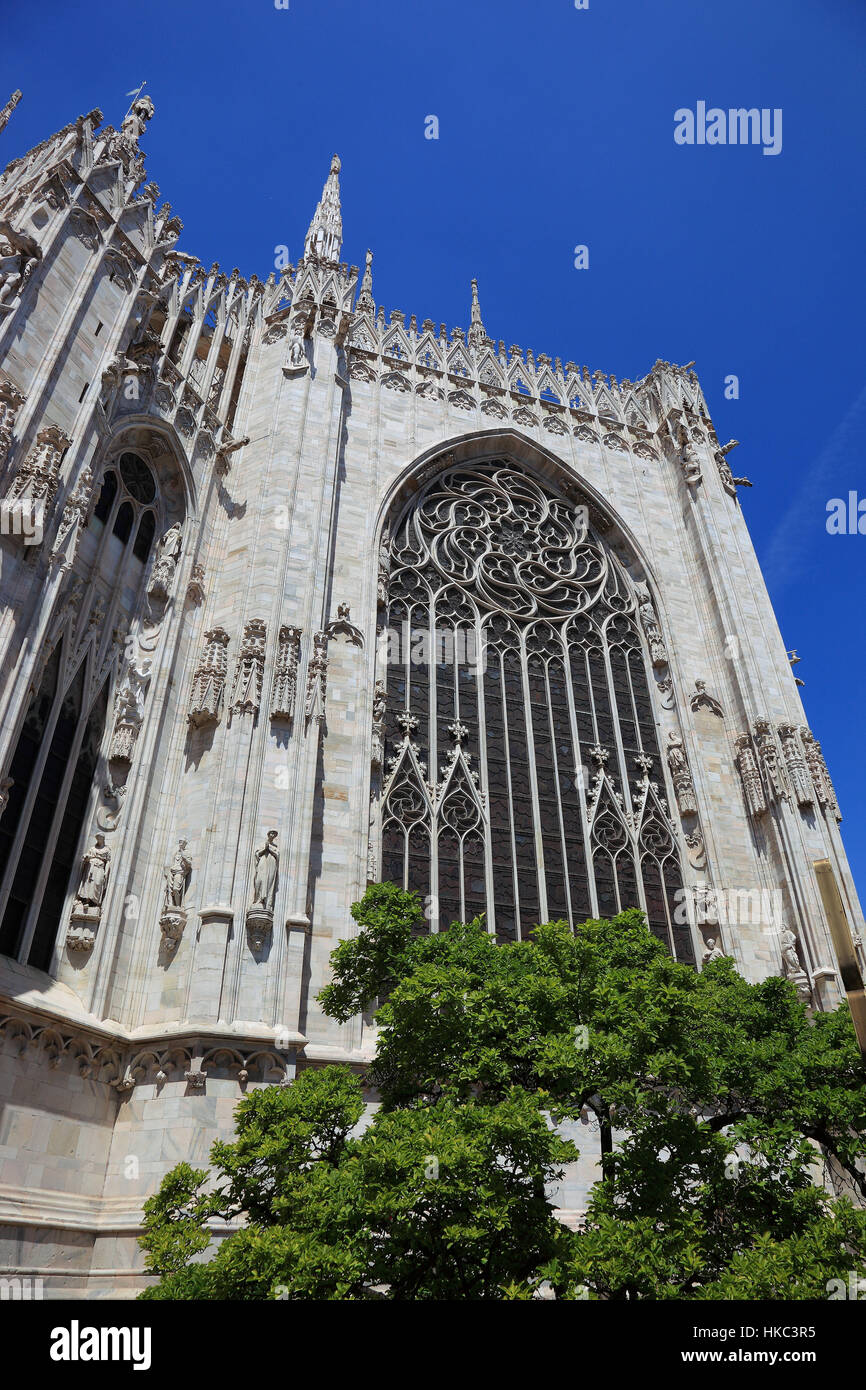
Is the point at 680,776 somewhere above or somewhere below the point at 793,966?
above

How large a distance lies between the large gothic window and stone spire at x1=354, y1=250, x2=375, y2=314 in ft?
22.7

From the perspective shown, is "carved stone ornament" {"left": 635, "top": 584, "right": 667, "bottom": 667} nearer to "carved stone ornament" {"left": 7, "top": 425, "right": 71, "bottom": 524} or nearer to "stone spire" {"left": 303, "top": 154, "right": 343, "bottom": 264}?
"stone spire" {"left": 303, "top": 154, "right": 343, "bottom": 264}

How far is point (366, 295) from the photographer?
32.0m

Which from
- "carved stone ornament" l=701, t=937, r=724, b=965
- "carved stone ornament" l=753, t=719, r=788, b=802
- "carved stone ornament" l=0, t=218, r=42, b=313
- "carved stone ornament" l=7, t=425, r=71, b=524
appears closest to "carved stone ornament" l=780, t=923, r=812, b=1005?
"carved stone ornament" l=701, t=937, r=724, b=965

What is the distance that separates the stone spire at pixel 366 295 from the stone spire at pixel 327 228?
4.89 ft

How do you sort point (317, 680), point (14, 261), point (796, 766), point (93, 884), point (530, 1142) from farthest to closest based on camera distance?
point (796, 766) → point (317, 680) → point (14, 261) → point (93, 884) → point (530, 1142)

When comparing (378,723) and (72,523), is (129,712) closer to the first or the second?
(72,523)

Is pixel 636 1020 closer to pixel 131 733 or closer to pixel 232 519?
pixel 131 733

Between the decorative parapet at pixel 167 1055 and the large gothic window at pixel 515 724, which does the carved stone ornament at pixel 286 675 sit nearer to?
the large gothic window at pixel 515 724

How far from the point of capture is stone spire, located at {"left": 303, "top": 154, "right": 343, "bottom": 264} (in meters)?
29.8

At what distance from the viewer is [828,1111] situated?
12961 millimetres

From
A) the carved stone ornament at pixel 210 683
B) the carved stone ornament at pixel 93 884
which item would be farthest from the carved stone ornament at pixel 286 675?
the carved stone ornament at pixel 93 884

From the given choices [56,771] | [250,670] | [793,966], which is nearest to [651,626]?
[793,966]

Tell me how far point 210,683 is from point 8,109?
508 inches
